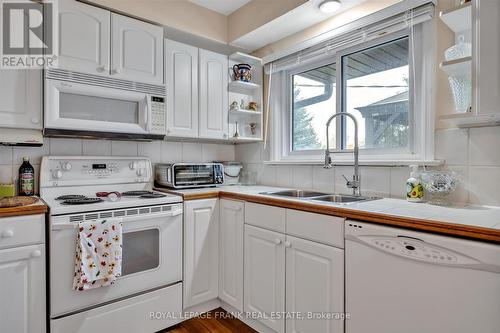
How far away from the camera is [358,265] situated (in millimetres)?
1273

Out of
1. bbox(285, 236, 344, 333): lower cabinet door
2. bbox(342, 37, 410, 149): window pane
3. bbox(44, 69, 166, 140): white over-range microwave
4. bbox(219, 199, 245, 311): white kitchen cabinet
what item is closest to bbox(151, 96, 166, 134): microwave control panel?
bbox(44, 69, 166, 140): white over-range microwave

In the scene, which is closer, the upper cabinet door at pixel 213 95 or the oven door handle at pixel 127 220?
the oven door handle at pixel 127 220

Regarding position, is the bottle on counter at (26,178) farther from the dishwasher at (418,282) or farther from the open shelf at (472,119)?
the open shelf at (472,119)

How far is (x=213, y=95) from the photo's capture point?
8.05 ft

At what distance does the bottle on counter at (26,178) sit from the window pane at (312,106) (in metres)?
1.94

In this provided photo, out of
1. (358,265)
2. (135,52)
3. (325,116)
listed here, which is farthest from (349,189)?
(135,52)

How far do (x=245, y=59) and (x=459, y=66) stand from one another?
67.6 inches

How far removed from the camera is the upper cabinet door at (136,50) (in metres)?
1.94

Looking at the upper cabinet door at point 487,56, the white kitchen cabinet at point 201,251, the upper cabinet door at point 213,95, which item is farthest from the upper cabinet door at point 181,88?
the upper cabinet door at point 487,56

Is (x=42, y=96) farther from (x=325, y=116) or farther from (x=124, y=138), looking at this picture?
(x=325, y=116)

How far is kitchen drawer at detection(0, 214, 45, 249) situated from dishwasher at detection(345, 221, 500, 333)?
1486mm

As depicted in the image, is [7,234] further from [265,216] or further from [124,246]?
[265,216]

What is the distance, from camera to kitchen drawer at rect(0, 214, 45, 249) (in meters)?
1.33

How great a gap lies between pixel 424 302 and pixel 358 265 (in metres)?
0.27
